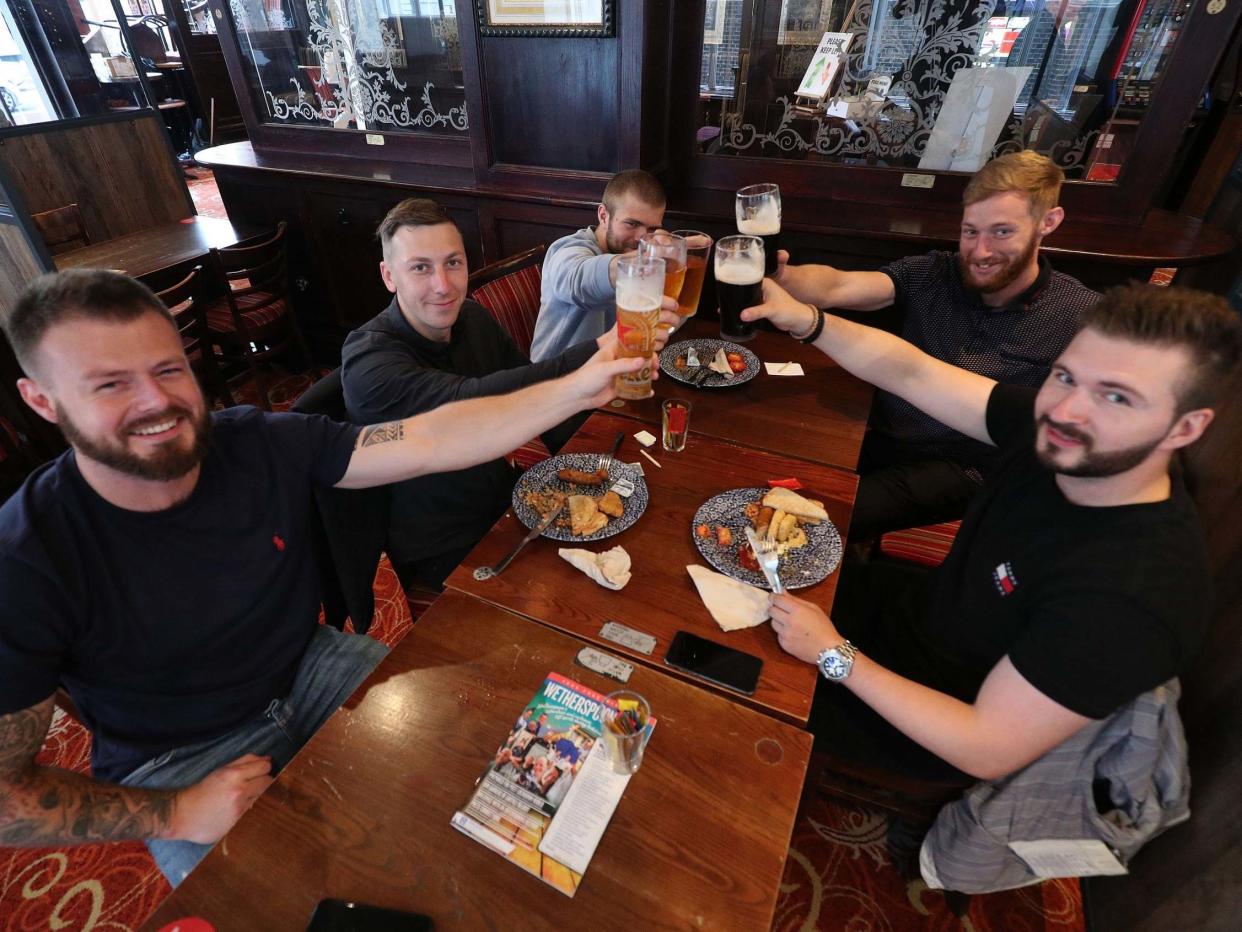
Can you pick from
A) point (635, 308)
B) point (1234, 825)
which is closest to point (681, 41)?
point (635, 308)

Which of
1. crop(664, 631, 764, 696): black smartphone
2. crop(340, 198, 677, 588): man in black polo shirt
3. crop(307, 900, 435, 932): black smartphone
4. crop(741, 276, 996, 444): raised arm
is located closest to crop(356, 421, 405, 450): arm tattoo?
crop(340, 198, 677, 588): man in black polo shirt

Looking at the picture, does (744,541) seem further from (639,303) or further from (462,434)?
(462,434)

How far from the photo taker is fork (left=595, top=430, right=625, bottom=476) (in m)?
1.72

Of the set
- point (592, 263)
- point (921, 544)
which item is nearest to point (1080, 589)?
point (921, 544)

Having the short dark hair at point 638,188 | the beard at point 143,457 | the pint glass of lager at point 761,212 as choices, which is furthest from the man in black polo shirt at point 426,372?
the short dark hair at point 638,188

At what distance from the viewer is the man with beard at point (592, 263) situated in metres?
2.28

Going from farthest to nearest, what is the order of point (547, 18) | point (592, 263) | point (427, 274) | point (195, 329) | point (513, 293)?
point (195, 329) → point (547, 18) → point (513, 293) → point (592, 263) → point (427, 274)

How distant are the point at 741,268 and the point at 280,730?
1756mm

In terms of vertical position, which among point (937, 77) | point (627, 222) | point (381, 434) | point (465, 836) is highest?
point (937, 77)

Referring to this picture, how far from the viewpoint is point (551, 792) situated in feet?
3.34

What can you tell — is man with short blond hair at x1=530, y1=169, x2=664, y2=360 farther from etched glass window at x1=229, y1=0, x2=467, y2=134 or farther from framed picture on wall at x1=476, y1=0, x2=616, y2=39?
etched glass window at x1=229, y1=0, x2=467, y2=134

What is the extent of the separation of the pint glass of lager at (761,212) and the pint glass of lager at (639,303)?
0.64 meters

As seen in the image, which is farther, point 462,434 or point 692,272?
point 692,272

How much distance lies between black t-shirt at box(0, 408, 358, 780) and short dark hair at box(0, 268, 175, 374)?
0.24 meters
